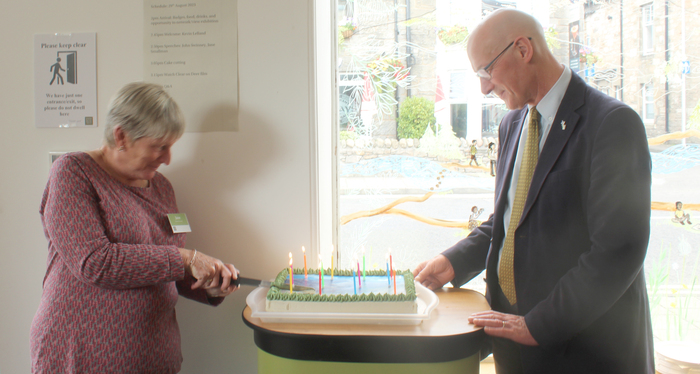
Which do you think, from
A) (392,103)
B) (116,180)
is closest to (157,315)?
(116,180)

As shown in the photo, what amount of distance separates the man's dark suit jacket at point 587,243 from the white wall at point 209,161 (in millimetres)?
944

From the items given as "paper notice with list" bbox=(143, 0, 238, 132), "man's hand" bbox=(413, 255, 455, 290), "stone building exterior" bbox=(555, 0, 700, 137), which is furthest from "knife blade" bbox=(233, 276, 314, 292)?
"stone building exterior" bbox=(555, 0, 700, 137)

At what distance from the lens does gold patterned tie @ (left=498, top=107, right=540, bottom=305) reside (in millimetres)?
1368

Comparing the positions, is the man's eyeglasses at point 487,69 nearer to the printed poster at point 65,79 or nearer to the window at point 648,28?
the window at point 648,28

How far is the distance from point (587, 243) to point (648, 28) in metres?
1.41

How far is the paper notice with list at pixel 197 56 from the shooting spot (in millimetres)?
1831

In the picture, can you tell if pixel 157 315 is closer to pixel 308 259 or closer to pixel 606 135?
pixel 308 259

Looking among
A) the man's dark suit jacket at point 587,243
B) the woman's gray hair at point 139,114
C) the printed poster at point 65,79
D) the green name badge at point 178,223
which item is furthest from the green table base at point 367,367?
the printed poster at point 65,79

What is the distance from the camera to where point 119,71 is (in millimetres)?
1884

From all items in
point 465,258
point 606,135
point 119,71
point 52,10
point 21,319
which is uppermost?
point 52,10

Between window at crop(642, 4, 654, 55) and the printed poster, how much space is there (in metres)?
2.52

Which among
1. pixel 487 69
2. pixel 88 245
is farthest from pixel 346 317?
pixel 487 69

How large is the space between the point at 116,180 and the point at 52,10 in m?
1.00

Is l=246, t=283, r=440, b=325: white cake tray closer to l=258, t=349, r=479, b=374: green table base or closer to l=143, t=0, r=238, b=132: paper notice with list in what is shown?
l=258, t=349, r=479, b=374: green table base
